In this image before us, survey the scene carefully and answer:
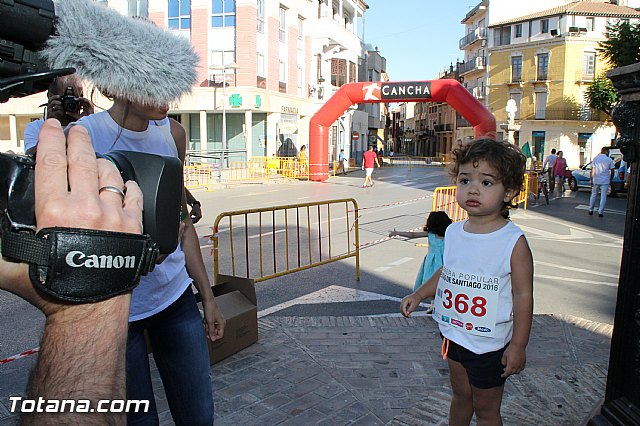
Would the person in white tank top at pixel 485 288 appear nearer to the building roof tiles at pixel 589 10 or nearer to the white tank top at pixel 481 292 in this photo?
the white tank top at pixel 481 292

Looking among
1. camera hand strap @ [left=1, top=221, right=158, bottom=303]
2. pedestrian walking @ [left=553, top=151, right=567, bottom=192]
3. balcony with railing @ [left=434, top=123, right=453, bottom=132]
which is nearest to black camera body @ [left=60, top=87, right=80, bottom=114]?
camera hand strap @ [left=1, top=221, right=158, bottom=303]

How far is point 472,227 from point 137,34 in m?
1.90

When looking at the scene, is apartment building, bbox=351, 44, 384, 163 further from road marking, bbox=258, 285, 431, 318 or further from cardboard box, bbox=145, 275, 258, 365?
cardboard box, bbox=145, 275, 258, 365

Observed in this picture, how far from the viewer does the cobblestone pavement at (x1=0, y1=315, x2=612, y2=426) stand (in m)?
3.26

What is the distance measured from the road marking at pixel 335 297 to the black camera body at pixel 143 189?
448 centimetres

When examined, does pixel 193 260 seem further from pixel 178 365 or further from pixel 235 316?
pixel 235 316

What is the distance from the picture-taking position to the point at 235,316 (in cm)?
412

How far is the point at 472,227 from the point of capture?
8.81ft

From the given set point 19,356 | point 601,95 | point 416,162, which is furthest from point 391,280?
point 416,162

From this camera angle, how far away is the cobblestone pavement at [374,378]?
3260 millimetres

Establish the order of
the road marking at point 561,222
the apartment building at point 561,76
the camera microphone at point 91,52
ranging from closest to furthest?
the camera microphone at point 91,52 < the road marking at point 561,222 < the apartment building at point 561,76

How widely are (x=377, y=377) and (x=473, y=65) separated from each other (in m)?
60.3

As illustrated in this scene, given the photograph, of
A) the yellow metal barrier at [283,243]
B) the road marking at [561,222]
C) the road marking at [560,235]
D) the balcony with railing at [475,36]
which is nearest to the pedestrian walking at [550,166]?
the road marking at [561,222]

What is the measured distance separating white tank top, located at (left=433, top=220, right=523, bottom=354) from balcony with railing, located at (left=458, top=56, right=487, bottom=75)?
57.9 m
